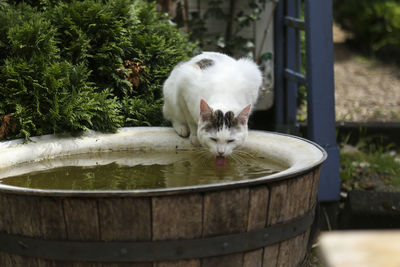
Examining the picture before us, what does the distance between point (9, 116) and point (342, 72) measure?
19.9 feet

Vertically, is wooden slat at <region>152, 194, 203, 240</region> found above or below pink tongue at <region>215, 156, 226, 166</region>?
above

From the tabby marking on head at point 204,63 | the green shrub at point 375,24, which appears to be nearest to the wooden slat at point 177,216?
the tabby marking on head at point 204,63

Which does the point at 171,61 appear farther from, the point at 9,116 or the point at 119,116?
the point at 9,116

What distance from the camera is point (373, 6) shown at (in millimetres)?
9094

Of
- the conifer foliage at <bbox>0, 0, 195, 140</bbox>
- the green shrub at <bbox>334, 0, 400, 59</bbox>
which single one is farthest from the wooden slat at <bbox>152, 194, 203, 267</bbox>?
the green shrub at <bbox>334, 0, 400, 59</bbox>

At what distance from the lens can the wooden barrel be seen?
198 cm

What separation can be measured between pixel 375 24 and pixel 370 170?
16.8 ft

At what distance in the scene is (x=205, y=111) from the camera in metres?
2.85

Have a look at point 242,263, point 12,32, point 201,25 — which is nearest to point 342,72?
point 201,25

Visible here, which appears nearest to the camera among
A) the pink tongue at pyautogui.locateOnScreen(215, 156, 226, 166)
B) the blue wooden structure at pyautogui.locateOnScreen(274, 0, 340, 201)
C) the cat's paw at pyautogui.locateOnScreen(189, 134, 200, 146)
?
the pink tongue at pyautogui.locateOnScreen(215, 156, 226, 166)

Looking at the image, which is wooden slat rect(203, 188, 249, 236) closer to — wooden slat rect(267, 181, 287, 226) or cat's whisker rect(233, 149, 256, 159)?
wooden slat rect(267, 181, 287, 226)

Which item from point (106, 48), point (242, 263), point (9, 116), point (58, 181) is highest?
point (106, 48)

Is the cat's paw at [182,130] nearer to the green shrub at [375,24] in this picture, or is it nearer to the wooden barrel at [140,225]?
the wooden barrel at [140,225]

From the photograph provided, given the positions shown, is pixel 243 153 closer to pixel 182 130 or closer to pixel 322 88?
pixel 182 130
